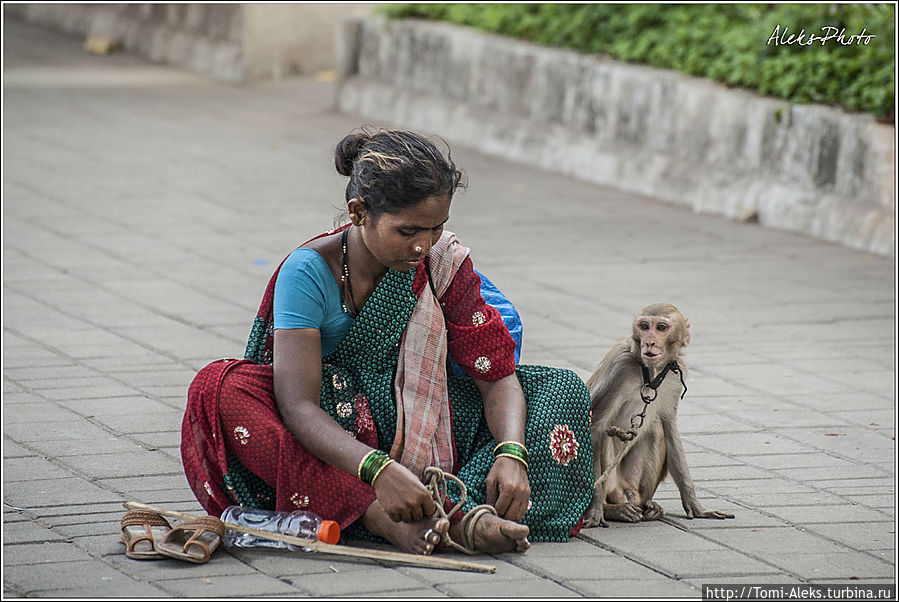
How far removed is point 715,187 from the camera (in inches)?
379

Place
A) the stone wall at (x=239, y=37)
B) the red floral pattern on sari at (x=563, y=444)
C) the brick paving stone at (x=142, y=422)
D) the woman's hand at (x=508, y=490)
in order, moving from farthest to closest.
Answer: the stone wall at (x=239, y=37) → the brick paving stone at (x=142, y=422) → the red floral pattern on sari at (x=563, y=444) → the woman's hand at (x=508, y=490)

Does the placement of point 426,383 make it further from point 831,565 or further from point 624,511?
point 831,565

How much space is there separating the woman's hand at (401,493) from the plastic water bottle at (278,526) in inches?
7.7

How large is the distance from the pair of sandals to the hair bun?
990 mm

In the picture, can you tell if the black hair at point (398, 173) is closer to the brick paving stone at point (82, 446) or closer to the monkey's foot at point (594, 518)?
the monkey's foot at point (594, 518)

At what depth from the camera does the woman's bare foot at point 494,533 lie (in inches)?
148

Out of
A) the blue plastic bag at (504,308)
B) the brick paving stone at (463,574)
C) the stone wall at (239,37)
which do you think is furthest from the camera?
the stone wall at (239,37)

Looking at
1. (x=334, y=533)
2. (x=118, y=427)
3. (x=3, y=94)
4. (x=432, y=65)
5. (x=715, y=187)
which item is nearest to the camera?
(x=334, y=533)

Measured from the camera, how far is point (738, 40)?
977cm

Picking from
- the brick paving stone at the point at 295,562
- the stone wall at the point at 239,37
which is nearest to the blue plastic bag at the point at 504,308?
the brick paving stone at the point at 295,562

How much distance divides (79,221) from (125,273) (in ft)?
4.66

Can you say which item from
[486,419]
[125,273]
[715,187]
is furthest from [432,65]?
[486,419]

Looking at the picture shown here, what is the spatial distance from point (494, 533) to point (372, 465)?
1.19 ft

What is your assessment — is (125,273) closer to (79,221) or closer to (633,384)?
(79,221)
